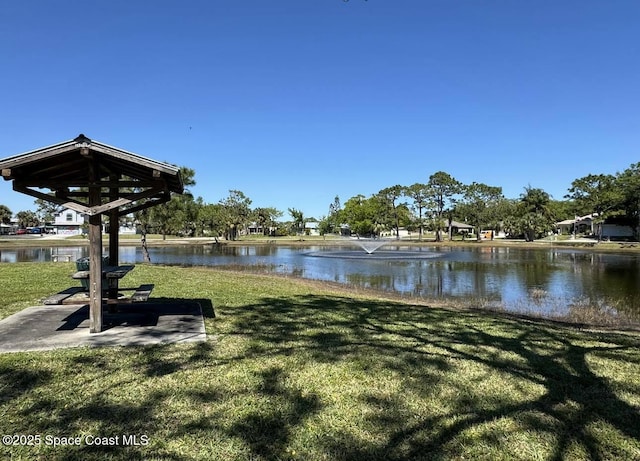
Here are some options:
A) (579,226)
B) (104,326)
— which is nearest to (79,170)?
(104,326)

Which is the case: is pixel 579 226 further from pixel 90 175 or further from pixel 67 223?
pixel 67 223

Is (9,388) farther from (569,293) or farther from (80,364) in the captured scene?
(569,293)

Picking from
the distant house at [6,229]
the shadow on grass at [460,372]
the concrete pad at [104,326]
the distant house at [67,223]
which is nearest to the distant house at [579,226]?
the shadow on grass at [460,372]

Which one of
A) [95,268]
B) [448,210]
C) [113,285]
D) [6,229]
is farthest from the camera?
[6,229]

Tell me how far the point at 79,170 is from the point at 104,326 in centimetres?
244

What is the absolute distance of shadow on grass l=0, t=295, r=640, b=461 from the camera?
119 inches

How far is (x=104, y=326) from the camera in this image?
19.7ft

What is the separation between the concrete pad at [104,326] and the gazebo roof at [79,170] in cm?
165

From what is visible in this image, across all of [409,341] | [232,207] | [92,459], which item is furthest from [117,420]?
[232,207]

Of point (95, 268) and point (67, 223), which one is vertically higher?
point (67, 223)

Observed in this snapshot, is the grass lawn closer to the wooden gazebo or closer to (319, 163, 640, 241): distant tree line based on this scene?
the wooden gazebo

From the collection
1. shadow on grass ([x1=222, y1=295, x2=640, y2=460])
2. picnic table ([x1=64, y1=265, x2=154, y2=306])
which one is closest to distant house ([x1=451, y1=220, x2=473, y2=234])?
shadow on grass ([x1=222, y1=295, x2=640, y2=460])

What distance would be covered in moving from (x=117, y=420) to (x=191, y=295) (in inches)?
242

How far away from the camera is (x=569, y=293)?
1583cm
